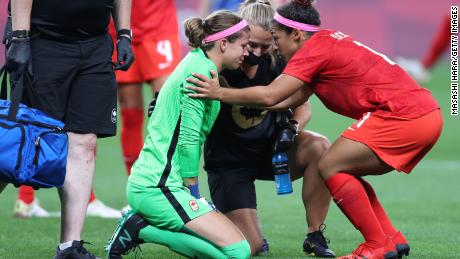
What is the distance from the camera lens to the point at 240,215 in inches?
236

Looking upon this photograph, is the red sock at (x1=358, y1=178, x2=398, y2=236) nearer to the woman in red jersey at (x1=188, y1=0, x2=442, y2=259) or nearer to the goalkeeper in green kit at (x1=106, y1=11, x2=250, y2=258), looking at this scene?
the woman in red jersey at (x1=188, y1=0, x2=442, y2=259)

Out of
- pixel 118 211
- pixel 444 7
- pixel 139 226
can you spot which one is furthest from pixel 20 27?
pixel 444 7

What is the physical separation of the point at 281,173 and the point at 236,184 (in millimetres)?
487

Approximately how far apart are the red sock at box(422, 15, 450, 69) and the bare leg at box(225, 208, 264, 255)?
414 inches

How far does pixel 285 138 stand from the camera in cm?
568

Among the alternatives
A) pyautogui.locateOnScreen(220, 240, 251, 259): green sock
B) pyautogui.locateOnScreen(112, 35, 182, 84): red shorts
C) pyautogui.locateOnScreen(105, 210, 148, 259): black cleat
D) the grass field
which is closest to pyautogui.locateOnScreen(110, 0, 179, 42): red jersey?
pyautogui.locateOnScreen(112, 35, 182, 84): red shorts

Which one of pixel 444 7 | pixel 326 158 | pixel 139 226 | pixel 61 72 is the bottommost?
pixel 444 7

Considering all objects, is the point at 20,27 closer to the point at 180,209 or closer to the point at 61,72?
the point at 61,72

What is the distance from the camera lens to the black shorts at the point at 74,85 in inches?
202

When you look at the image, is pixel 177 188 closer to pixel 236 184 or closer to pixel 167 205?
pixel 167 205

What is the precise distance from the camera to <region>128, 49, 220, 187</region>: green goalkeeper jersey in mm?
5086

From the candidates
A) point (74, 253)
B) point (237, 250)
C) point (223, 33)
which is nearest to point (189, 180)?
point (237, 250)

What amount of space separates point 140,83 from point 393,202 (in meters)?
2.35

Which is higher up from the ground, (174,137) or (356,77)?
(356,77)
